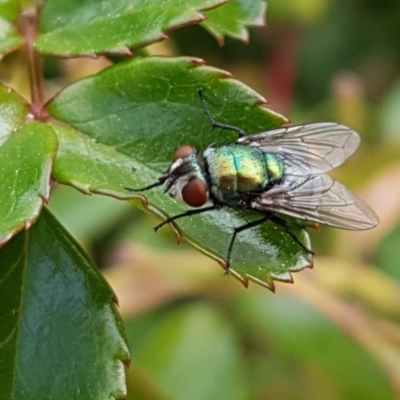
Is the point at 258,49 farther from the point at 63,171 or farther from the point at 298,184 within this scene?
the point at 63,171

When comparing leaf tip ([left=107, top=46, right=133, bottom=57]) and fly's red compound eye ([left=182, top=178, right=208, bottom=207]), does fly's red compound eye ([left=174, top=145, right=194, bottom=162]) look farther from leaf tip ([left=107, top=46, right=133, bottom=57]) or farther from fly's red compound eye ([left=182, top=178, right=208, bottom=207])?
leaf tip ([left=107, top=46, right=133, bottom=57])

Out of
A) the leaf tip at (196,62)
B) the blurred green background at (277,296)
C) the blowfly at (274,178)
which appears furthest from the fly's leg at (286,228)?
the blurred green background at (277,296)

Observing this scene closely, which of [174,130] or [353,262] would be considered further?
[353,262]

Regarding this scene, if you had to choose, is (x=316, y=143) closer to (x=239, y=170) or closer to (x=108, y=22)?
(x=239, y=170)

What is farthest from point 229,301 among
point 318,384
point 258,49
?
point 258,49

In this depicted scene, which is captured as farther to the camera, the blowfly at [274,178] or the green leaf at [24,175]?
the blowfly at [274,178]

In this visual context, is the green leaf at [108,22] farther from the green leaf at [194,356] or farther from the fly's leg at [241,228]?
the green leaf at [194,356]

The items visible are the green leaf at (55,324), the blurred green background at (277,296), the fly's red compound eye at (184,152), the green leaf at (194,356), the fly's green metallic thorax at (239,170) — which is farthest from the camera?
the green leaf at (194,356)
